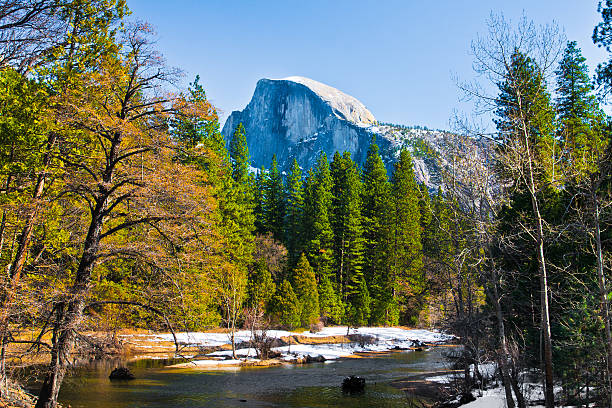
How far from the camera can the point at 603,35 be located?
10125 millimetres

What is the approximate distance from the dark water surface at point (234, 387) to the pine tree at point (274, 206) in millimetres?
28133

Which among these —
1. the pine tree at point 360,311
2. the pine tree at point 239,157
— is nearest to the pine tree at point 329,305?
the pine tree at point 360,311

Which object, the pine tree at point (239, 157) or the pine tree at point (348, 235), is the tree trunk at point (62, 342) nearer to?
the pine tree at point (348, 235)

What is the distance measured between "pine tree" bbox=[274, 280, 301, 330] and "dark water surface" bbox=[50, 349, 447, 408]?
30.2 feet

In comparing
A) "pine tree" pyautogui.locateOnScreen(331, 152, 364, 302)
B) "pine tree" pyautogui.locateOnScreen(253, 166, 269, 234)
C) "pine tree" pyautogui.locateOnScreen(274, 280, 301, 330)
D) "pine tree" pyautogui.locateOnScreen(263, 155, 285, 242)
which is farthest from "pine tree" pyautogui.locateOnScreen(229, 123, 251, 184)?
"pine tree" pyautogui.locateOnScreen(274, 280, 301, 330)

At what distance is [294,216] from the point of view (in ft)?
172

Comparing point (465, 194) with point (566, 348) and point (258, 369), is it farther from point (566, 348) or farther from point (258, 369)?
point (258, 369)

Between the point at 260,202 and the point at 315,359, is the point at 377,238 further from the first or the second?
the point at 315,359

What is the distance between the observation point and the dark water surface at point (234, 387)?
15.3 metres

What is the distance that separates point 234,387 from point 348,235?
3002cm

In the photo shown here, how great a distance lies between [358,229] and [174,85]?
3795 centimetres

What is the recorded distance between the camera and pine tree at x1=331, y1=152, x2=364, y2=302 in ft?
151

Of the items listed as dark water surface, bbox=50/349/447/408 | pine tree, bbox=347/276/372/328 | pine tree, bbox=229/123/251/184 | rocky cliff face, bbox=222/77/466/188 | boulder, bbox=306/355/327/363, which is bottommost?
boulder, bbox=306/355/327/363

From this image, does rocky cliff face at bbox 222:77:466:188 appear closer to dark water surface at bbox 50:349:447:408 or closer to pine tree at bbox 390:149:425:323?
pine tree at bbox 390:149:425:323
